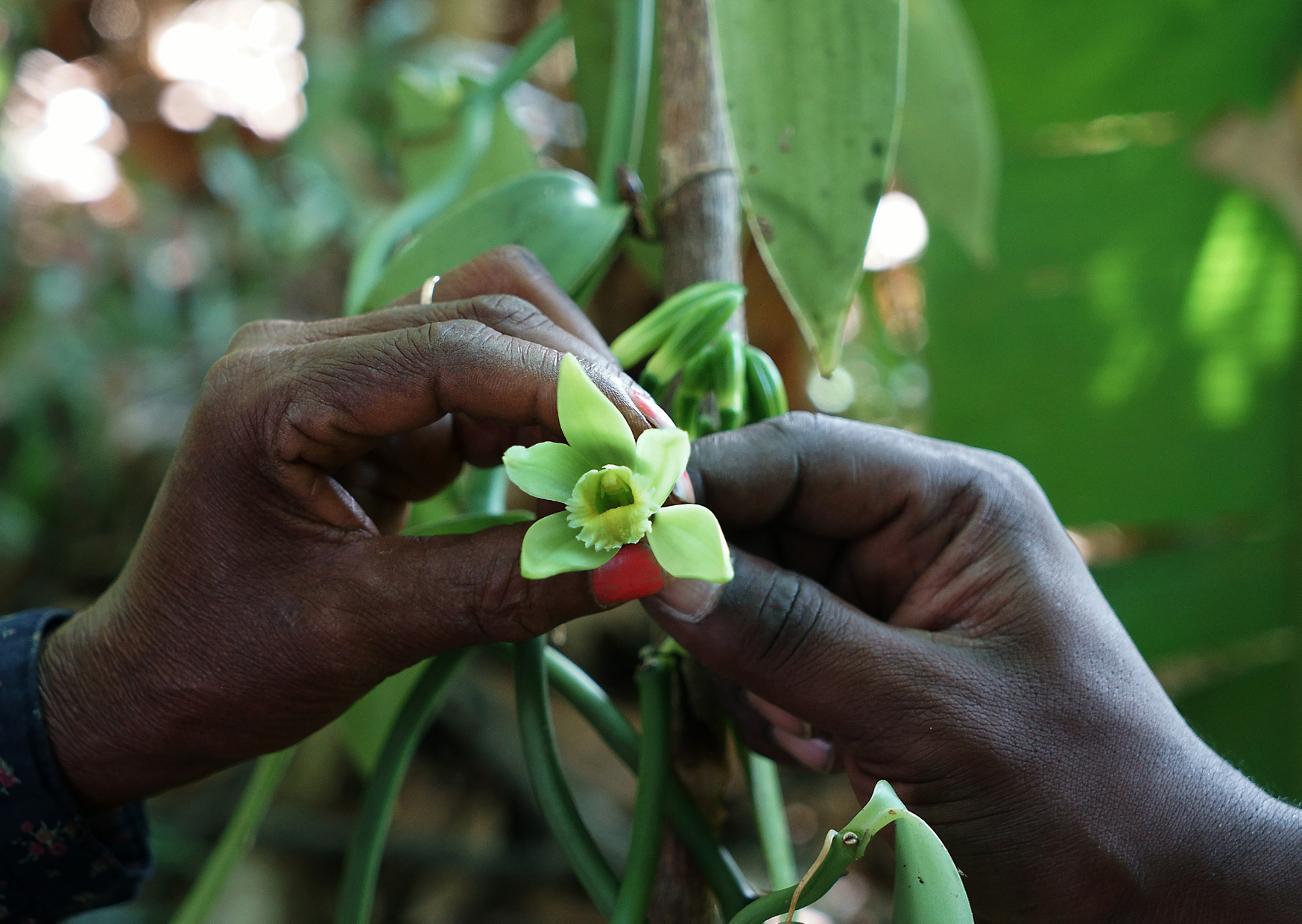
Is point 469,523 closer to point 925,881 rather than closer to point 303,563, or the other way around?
point 303,563

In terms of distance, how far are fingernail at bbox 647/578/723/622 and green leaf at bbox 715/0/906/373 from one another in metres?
0.16

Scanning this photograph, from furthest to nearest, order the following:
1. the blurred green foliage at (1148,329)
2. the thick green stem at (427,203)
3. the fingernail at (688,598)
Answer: the blurred green foliage at (1148,329)
the thick green stem at (427,203)
the fingernail at (688,598)

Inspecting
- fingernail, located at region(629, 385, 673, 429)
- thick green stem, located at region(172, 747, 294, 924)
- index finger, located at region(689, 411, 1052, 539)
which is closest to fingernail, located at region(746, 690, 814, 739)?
index finger, located at region(689, 411, 1052, 539)

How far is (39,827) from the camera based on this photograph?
0.51 meters

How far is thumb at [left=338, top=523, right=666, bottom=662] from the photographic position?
415 mm

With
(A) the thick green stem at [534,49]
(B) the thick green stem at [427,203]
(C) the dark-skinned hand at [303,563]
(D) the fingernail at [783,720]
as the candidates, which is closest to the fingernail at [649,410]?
(C) the dark-skinned hand at [303,563]

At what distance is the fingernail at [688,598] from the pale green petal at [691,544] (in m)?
0.09

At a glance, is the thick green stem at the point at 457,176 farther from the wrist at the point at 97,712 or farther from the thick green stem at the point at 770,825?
the thick green stem at the point at 770,825

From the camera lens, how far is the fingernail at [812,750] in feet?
1.90

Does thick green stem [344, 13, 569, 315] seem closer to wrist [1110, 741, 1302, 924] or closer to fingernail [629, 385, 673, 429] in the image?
fingernail [629, 385, 673, 429]

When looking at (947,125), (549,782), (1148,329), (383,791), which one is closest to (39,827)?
(383,791)

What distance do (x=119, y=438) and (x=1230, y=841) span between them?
2.08 meters

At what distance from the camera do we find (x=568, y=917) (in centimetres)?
146

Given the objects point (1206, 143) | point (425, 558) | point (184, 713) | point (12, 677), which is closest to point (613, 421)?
point (425, 558)
